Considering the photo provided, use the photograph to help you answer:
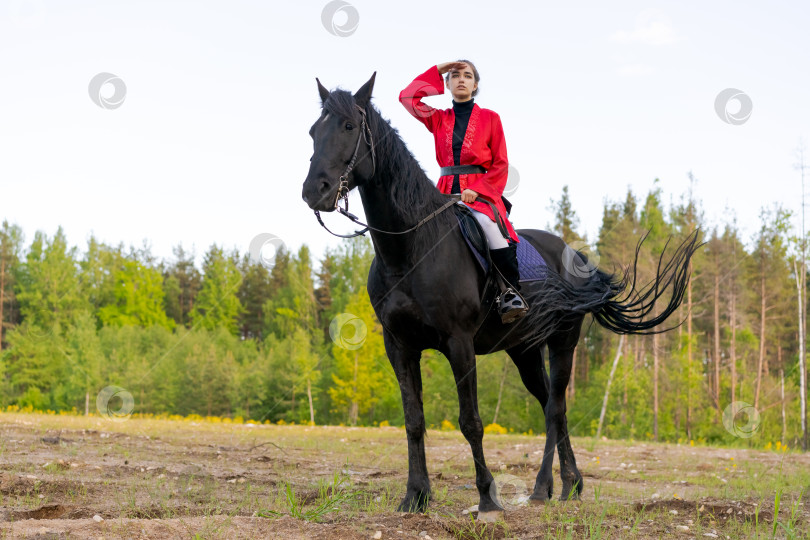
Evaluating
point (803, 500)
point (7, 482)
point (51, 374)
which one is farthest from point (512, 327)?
point (51, 374)

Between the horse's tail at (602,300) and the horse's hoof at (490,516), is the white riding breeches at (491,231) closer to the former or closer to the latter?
the horse's tail at (602,300)

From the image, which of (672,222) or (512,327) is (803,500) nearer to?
(512,327)

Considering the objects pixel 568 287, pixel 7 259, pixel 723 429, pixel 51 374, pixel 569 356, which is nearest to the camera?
pixel 568 287

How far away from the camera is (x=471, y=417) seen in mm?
5539

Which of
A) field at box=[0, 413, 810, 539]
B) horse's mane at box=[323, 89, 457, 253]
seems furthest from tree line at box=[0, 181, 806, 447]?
horse's mane at box=[323, 89, 457, 253]

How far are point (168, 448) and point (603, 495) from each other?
675 centimetres

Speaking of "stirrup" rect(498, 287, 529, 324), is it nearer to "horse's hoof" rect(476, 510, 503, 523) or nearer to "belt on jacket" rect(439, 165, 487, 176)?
"belt on jacket" rect(439, 165, 487, 176)

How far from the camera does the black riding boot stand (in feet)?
19.9

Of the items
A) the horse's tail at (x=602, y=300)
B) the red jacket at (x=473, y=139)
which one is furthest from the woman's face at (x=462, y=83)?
the horse's tail at (x=602, y=300)

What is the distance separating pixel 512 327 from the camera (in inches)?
255

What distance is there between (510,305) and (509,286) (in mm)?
220

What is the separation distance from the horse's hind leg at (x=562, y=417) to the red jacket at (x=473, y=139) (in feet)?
6.01

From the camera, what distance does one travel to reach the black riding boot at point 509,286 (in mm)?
6051

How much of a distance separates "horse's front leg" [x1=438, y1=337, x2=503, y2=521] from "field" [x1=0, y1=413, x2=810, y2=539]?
0.29 m
